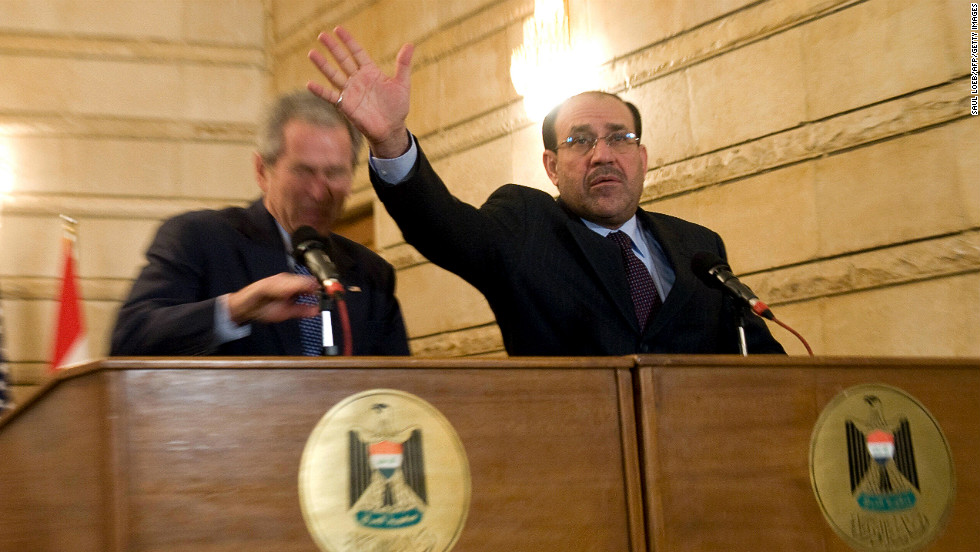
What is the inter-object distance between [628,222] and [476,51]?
10.5 feet

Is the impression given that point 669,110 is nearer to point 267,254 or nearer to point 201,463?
point 267,254

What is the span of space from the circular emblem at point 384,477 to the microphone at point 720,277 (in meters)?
0.83

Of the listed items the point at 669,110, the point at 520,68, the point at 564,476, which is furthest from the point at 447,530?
the point at 520,68

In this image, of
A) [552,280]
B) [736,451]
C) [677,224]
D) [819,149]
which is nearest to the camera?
[736,451]

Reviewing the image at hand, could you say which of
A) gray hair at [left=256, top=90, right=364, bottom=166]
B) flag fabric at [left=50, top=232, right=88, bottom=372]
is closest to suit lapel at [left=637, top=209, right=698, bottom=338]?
gray hair at [left=256, top=90, right=364, bottom=166]

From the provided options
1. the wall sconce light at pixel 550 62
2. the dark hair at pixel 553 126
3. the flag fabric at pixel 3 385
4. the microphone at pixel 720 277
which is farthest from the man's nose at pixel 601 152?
the flag fabric at pixel 3 385

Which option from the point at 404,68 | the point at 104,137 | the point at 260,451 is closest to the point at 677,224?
the point at 404,68

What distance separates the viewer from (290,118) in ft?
8.77

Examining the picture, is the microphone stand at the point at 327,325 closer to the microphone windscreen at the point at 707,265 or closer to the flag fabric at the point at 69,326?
the microphone windscreen at the point at 707,265

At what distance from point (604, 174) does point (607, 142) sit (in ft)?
0.39

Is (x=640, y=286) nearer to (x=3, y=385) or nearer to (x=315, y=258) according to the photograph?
(x=315, y=258)

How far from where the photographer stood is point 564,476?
177 cm

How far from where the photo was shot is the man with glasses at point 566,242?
2371 millimetres

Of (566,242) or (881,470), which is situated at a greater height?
(566,242)
